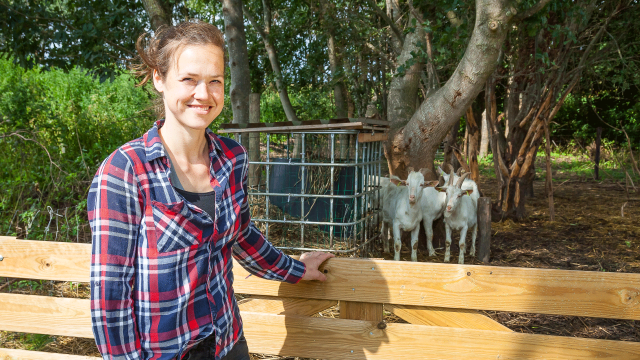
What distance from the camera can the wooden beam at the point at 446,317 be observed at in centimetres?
225

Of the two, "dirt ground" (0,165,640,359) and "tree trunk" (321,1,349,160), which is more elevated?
"tree trunk" (321,1,349,160)

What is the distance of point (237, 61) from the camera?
6.84m

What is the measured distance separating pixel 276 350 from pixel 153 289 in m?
1.07

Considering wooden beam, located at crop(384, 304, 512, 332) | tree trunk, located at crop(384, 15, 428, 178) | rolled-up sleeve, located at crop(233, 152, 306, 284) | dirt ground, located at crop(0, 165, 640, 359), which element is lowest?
dirt ground, located at crop(0, 165, 640, 359)

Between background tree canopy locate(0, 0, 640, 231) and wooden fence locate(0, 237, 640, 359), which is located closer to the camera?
wooden fence locate(0, 237, 640, 359)

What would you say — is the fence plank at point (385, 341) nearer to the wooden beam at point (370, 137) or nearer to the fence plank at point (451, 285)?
the fence plank at point (451, 285)

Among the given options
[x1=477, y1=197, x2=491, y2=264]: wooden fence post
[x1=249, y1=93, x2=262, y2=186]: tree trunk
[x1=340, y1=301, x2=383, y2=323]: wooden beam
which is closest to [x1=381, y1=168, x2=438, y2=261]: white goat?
[x1=477, y1=197, x2=491, y2=264]: wooden fence post

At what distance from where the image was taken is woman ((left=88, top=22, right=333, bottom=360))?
142cm

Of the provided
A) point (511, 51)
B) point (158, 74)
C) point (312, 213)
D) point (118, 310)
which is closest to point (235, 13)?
point (312, 213)

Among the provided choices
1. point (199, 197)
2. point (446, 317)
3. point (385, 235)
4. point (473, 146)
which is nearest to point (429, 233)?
point (385, 235)

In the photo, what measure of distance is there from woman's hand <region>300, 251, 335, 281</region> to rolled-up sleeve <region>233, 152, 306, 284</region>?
45 millimetres

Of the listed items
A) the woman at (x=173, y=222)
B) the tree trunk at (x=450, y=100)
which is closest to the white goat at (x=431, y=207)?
the tree trunk at (x=450, y=100)

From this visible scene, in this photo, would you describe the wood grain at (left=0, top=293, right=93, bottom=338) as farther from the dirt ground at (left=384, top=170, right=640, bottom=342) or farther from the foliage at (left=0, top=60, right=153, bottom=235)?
the dirt ground at (left=384, top=170, right=640, bottom=342)

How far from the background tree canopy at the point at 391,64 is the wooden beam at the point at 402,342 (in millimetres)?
3407
